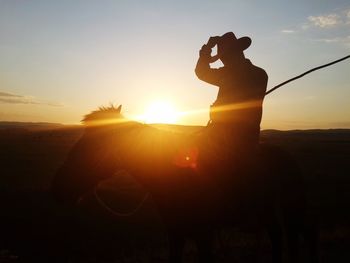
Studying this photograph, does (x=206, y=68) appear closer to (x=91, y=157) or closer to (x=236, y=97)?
(x=236, y=97)

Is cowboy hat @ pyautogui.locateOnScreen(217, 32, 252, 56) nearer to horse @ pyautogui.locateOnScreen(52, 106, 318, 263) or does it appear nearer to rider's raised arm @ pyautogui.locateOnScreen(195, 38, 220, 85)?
rider's raised arm @ pyautogui.locateOnScreen(195, 38, 220, 85)

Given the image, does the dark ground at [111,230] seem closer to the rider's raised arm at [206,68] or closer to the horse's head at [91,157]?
the horse's head at [91,157]

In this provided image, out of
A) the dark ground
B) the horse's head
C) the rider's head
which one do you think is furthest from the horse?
the rider's head

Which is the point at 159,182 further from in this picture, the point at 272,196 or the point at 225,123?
the point at 272,196

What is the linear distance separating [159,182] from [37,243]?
12109 mm

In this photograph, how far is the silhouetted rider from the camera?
6852 millimetres

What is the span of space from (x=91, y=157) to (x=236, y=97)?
2600 mm

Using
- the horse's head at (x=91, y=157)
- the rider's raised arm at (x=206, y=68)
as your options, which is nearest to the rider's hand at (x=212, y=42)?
the rider's raised arm at (x=206, y=68)

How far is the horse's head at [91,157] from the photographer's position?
596cm

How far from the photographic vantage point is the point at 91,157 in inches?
240

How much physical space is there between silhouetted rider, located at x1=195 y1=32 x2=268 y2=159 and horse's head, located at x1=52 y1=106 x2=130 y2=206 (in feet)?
5.40

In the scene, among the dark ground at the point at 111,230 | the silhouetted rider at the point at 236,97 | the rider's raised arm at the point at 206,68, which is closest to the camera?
the silhouetted rider at the point at 236,97

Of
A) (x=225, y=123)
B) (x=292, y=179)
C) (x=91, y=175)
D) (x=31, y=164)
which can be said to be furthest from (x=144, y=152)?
(x=31, y=164)

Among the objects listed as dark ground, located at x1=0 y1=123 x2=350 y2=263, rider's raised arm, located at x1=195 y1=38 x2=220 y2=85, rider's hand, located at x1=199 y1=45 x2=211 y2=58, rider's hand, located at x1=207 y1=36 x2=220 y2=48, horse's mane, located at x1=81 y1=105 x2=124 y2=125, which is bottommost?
dark ground, located at x1=0 y1=123 x2=350 y2=263
